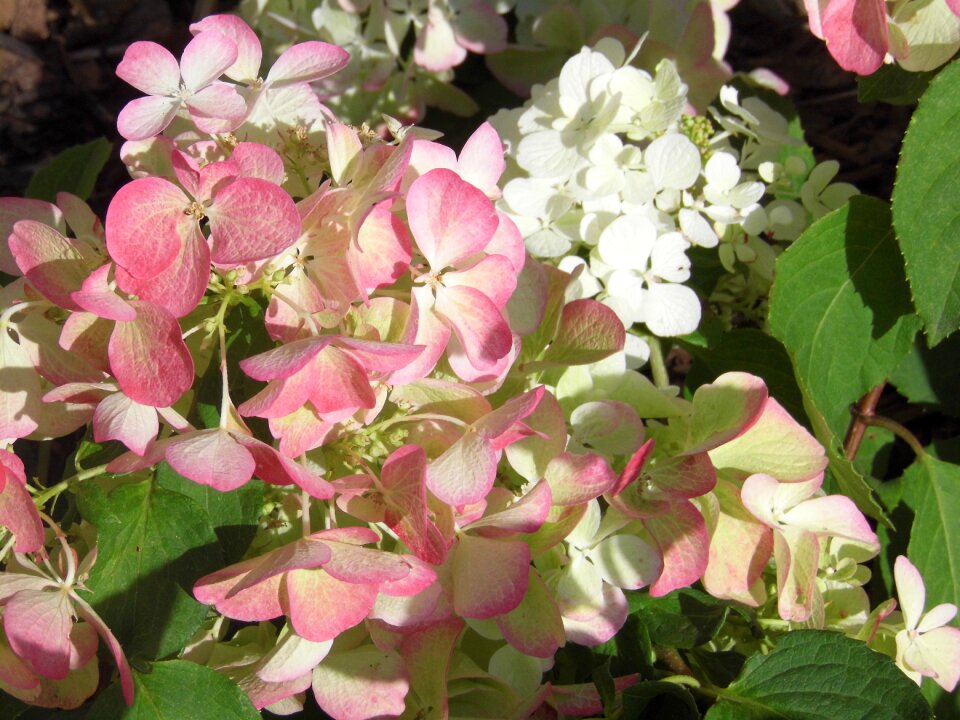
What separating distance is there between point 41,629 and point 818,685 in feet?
1.59

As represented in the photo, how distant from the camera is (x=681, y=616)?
0.68 m

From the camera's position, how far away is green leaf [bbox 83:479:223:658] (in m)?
0.61

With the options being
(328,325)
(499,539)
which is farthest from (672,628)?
(328,325)

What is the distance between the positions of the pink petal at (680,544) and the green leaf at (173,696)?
0.92ft

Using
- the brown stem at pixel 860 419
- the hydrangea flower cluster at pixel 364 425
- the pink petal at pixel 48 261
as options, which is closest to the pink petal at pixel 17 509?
the hydrangea flower cluster at pixel 364 425

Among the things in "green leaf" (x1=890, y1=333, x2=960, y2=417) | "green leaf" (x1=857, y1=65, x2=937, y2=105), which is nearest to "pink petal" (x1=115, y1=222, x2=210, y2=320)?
"green leaf" (x1=857, y1=65, x2=937, y2=105)

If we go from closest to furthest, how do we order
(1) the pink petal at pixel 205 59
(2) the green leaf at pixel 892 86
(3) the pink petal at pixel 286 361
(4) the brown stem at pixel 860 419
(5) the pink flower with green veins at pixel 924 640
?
(3) the pink petal at pixel 286 361, (1) the pink petal at pixel 205 59, (5) the pink flower with green veins at pixel 924 640, (2) the green leaf at pixel 892 86, (4) the brown stem at pixel 860 419

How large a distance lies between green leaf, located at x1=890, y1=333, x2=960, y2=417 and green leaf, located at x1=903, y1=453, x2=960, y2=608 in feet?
0.38

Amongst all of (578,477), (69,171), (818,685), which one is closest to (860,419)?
(818,685)

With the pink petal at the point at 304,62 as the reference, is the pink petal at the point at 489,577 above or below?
below

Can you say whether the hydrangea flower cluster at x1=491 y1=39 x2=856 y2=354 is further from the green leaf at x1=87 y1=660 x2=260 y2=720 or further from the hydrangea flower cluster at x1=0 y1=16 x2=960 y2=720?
the green leaf at x1=87 y1=660 x2=260 y2=720

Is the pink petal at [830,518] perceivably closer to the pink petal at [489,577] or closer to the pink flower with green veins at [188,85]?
the pink petal at [489,577]

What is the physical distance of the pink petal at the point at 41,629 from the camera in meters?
0.54

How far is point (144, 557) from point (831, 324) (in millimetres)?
576
